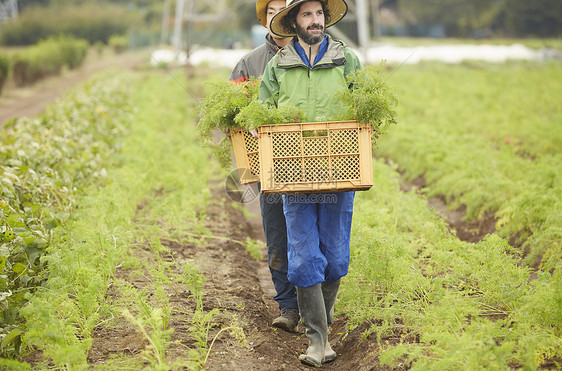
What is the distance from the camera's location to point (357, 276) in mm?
4660

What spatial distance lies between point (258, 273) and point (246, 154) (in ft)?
7.29

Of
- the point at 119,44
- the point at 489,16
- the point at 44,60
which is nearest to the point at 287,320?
the point at 44,60

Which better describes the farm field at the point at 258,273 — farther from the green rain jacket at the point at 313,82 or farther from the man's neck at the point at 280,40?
the green rain jacket at the point at 313,82

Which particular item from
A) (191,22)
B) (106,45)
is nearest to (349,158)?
(191,22)

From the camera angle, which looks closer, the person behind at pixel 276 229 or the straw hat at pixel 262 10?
the person behind at pixel 276 229

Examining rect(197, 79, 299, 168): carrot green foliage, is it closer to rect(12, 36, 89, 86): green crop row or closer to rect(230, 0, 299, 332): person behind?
rect(230, 0, 299, 332): person behind

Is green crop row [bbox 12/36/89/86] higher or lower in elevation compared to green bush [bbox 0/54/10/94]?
higher

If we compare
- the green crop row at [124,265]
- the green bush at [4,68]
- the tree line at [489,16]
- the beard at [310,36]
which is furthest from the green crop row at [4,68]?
the tree line at [489,16]

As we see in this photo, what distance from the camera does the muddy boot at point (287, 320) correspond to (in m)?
4.72

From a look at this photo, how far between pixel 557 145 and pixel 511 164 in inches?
84.8

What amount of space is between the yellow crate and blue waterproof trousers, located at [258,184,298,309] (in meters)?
1.02

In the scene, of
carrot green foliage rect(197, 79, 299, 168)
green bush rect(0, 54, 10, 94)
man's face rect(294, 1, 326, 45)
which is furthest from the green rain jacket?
green bush rect(0, 54, 10, 94)

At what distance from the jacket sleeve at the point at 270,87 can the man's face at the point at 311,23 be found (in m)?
0.26

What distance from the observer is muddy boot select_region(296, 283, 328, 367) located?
13.5 ft
